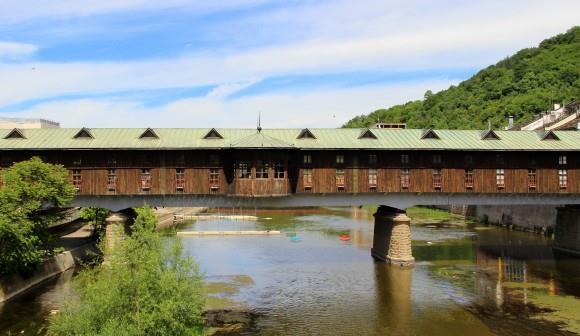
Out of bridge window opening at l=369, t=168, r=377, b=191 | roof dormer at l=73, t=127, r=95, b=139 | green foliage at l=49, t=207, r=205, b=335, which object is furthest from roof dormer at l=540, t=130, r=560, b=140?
roof dormer at l=73, t=127, r=95, b=139

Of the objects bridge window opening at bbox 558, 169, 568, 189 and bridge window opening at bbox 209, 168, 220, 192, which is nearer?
bridge window opening at bbox 209, 168, 220, 192

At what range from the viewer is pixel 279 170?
44250 mm

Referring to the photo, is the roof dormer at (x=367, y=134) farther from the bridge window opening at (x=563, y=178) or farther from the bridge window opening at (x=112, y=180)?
the bridge window opening at (x=112, y=180)

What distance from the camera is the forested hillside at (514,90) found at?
402 feet

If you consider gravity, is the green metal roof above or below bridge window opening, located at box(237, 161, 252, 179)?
above

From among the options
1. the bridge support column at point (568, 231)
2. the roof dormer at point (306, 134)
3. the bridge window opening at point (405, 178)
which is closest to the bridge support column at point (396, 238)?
the bridge window opening at point (405, 178)

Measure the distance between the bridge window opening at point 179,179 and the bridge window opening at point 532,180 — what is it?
30.7 m

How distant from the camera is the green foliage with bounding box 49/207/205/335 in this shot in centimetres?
2242

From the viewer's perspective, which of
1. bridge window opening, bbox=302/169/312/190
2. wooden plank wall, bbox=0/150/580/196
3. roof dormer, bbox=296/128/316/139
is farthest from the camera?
roof dormer, bbox=296/128/316/139

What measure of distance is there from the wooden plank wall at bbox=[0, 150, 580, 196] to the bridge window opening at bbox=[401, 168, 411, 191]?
0.32 meters

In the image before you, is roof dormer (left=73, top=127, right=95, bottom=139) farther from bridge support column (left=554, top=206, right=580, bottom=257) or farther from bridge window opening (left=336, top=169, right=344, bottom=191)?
bridge support column (left=554, top=206, right=580, bottom=257)

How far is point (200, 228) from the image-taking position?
83.6 m

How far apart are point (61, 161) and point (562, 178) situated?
4393cm

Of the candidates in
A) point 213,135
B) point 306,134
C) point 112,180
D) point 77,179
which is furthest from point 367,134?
point 77,179
